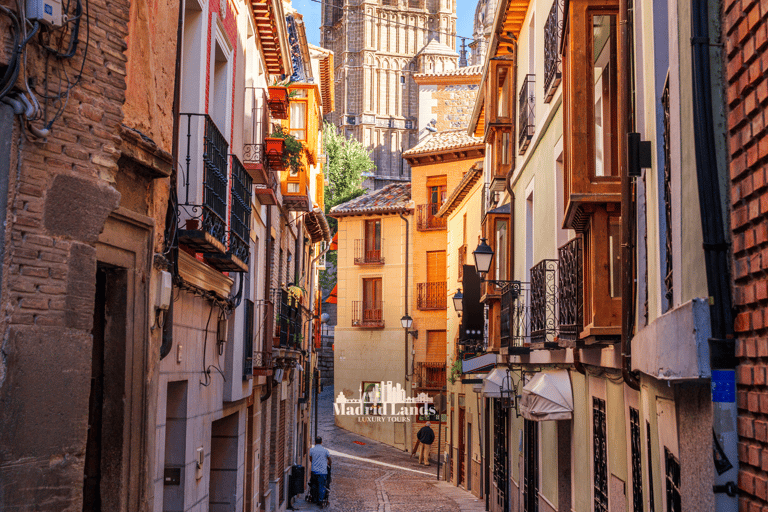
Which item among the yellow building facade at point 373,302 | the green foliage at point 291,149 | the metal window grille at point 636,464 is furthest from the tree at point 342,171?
the metal window grille at point 636,464

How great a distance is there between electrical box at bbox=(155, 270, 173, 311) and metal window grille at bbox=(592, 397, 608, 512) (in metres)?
5.10

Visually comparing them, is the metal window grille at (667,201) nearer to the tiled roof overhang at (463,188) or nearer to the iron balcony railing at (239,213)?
the iron balcony railing at (239,213)

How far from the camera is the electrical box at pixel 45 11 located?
473cm

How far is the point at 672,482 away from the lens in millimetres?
5508

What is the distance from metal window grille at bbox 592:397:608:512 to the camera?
958 cm

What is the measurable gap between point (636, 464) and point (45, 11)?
595 centimetres

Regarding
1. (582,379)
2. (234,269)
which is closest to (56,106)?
(234,269)

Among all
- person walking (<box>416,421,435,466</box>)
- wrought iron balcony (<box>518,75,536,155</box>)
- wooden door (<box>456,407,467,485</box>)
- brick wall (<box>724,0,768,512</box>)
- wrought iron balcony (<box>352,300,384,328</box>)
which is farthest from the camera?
wrought iron balcony (<box>352,300,384,328</box>)

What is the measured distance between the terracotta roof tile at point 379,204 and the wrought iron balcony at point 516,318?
23.2 metres

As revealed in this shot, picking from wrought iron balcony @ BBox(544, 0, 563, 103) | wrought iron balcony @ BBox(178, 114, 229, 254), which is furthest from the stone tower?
wrought iron balcony @ BBox(178, 114, 229, 254)

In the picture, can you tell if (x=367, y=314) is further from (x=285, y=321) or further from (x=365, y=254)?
(x=285, y=321)

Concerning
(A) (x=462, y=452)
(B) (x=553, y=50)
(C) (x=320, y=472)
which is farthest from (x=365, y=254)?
(B) (x=553, y=50)

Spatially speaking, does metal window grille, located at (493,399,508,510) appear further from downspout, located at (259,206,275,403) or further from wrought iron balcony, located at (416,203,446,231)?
wrought iron balcony, located at (416,203,446,231)

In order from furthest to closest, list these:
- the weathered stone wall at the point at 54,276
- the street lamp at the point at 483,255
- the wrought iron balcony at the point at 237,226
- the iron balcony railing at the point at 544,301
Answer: the street lamp at the point at 483,255
the iron balcony railing at the point at 544,301
the wrought iron balcony at the point at 237,226
the weathered stone wall at the point at 54,276
